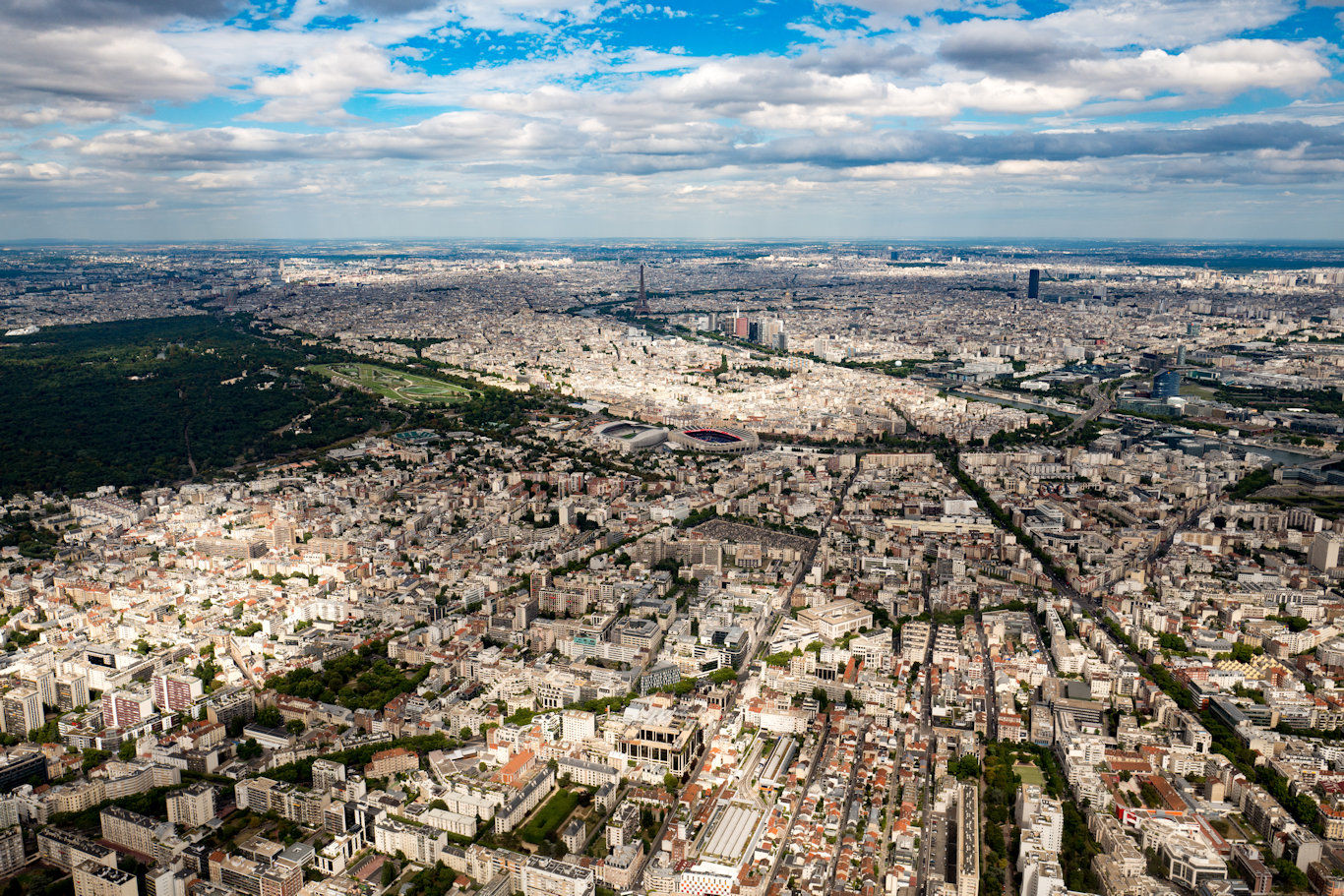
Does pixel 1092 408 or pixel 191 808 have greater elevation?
pixel 1092 408

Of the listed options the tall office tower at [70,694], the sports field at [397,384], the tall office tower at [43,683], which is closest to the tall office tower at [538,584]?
the tall office tower at [70,694]

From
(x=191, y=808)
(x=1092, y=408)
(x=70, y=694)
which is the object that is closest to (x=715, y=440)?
(x=1092, y=408)

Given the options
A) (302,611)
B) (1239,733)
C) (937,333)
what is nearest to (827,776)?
(1239,733)

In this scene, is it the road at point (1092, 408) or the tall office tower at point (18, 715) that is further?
the road at point (1092, 408)

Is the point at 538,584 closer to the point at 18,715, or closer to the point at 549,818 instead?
the point at 549,818

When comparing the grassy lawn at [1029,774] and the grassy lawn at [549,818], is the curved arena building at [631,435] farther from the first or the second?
the grassy lawn at [1029,774]

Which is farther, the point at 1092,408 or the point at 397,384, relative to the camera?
the point at 397,384
